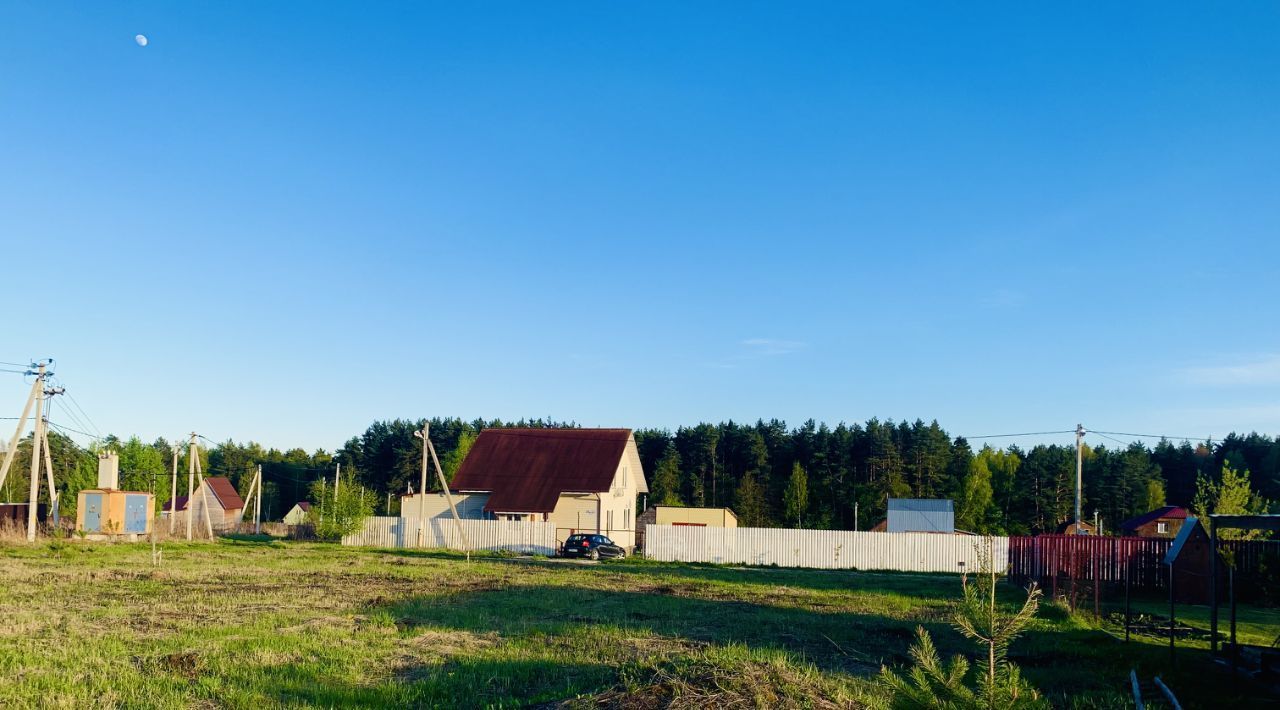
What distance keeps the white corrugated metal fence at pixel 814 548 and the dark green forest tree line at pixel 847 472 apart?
31.0m

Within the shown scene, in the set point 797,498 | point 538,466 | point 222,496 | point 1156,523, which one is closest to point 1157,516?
point 1156,523

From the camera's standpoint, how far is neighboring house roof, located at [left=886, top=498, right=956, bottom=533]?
2135 inches

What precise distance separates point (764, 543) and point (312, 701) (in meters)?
33.5

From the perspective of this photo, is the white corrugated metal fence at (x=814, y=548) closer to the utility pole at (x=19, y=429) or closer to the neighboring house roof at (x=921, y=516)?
the neighboring house roof at (x=921, y=516)

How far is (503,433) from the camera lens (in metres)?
55.6

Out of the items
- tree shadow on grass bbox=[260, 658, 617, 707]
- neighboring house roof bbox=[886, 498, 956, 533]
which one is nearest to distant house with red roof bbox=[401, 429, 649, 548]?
neighboring house roof bbox=[886, 498, 956, 533]

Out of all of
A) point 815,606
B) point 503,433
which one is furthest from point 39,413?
point 815,606

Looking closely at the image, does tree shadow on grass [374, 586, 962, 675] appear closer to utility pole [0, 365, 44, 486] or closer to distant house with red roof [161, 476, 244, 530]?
utility pole [0, 365, 44, 486]

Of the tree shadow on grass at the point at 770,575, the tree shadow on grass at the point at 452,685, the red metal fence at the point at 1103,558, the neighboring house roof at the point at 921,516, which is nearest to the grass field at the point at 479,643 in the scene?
the tree shadow on grass at the point at 452,685

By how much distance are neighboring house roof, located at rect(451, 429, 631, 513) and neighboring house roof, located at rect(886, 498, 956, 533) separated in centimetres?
1753

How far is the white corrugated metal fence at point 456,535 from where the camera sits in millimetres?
43312

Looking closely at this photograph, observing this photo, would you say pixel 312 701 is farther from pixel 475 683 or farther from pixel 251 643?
pixel 251 643

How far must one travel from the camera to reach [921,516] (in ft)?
180

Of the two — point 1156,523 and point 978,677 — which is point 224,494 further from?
point 978,677
